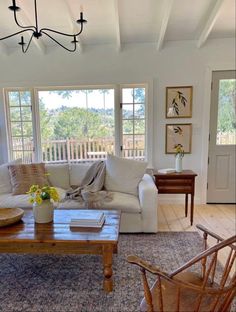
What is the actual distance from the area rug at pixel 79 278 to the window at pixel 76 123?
71.6 inches

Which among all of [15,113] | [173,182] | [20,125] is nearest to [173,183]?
[173,182]

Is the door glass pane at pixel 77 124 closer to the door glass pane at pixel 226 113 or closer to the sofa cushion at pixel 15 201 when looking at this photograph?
the sofa cushion at pixel 15 201

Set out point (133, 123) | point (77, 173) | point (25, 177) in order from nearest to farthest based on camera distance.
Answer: point (25, 177)
point (77, 173)
point (133, 123)

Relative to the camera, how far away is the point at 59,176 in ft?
10.9

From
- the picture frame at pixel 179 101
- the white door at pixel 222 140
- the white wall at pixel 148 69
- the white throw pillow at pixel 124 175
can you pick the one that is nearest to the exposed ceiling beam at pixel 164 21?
the white wall at pixel 148 69

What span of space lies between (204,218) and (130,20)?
9.53 feet

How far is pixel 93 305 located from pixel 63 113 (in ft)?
10.0

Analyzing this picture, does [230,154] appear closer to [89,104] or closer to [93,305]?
[89,104]

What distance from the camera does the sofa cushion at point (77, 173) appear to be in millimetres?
3330

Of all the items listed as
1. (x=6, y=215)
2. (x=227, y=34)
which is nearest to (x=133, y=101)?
(x=227, y=34)

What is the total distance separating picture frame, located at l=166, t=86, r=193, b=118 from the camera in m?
3.71

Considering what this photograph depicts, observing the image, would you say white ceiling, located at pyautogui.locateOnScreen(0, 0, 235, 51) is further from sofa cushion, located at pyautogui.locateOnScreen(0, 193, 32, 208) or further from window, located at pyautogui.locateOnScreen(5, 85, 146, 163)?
sofa cushion, located at pyautogui.locateOnScreen(0, 193, 32, 208)

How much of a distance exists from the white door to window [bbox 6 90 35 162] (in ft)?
10.1

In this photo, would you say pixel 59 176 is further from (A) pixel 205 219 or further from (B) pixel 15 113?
(A) pixel 205 219
